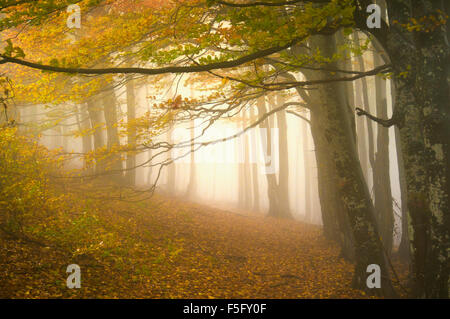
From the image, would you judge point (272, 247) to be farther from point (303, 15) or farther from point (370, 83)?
point (370, 83)

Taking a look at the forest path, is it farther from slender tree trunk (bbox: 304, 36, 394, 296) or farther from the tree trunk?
the tree trunk

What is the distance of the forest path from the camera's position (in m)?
5.06

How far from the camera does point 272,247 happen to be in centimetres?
946

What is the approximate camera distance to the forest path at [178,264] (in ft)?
16.6

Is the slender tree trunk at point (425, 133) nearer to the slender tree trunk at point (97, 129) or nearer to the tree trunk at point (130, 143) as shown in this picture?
the tree trunk at point (130, 143)

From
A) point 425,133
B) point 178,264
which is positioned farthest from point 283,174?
point 425,133

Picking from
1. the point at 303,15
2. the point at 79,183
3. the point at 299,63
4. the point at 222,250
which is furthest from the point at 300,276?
the point at 79,183
